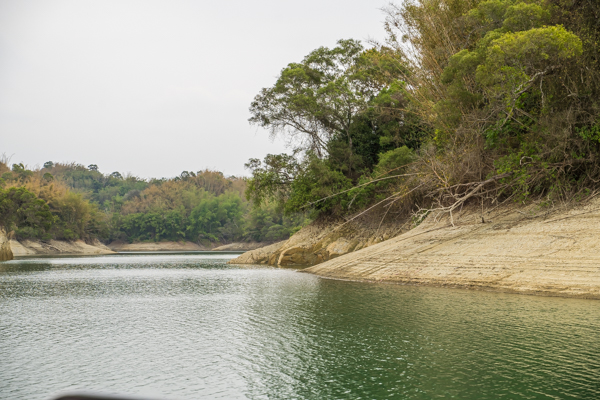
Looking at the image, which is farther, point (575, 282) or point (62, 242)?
point (62, 242)

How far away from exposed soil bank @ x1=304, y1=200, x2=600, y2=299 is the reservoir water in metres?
0.91

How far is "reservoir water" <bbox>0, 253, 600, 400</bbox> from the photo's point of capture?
247 inches

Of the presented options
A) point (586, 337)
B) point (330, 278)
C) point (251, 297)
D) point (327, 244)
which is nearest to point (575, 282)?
point (586, 337)

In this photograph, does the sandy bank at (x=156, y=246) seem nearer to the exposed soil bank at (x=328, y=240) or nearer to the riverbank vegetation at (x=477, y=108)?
the exposed soil bank at (x=328, y=240)

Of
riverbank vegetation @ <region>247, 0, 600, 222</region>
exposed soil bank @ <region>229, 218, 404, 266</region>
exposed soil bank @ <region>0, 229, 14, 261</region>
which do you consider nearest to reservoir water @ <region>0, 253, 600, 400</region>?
riverbank vegetation @ <region>247, 0, 600, 222</region>

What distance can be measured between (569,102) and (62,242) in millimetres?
69092

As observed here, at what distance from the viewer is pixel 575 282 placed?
12.5 metres

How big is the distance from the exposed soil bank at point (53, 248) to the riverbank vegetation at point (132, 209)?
109 cm

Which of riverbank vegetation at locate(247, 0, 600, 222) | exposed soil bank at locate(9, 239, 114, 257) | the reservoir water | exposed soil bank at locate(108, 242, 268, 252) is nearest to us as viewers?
the reservoir water

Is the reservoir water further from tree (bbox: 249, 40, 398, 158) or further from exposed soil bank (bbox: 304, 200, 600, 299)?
tree (bbox: 249, 40, 398, 158)

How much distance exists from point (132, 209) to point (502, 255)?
93661mm

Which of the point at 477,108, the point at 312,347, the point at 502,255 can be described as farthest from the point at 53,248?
the point at 312,347

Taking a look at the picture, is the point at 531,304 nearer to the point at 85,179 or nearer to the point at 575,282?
the point at 575,282

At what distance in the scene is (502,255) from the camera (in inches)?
600
